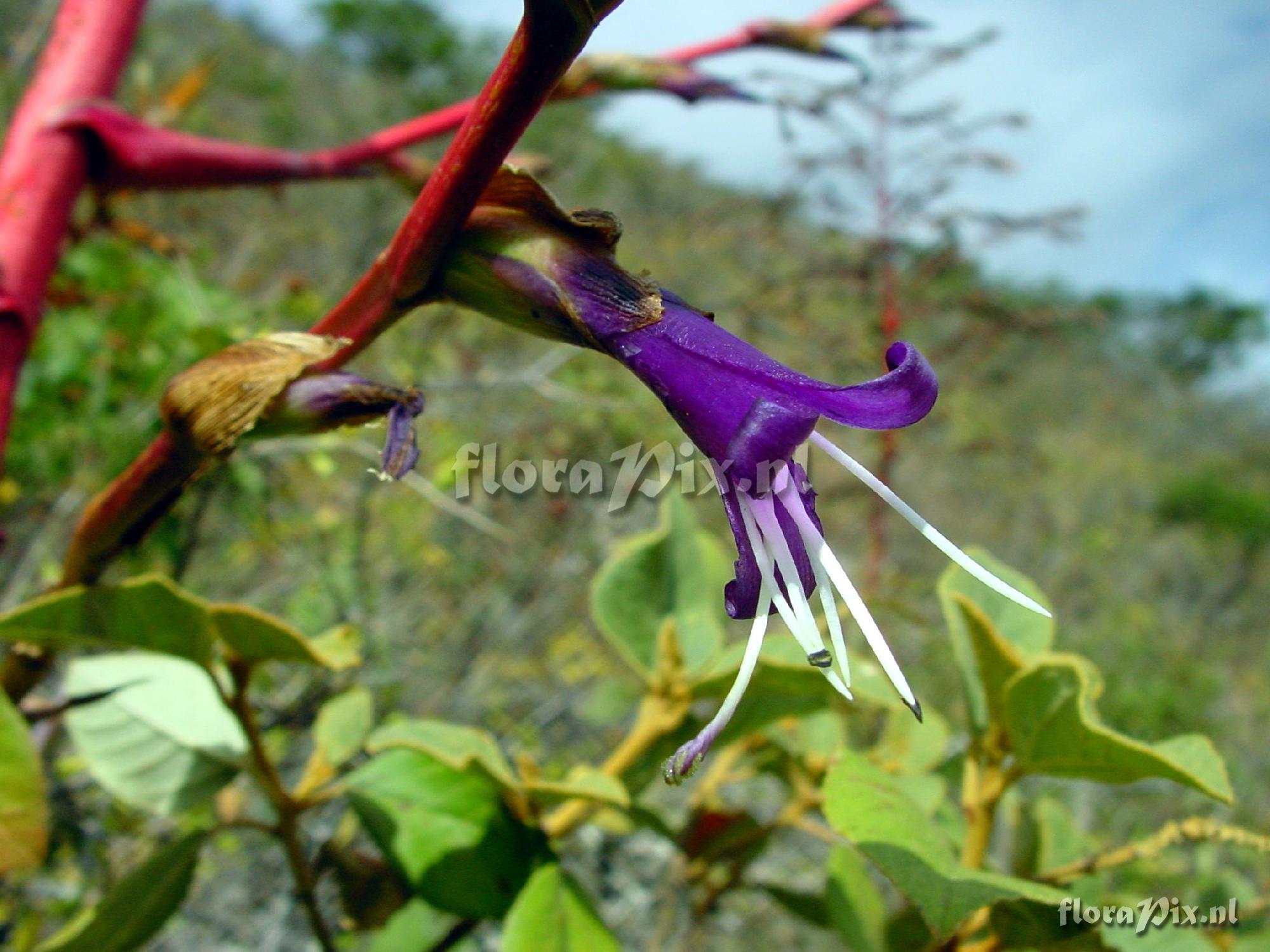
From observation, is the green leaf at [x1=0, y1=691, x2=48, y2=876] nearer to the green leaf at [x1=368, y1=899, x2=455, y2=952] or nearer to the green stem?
the green stem

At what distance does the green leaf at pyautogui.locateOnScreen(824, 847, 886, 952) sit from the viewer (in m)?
0.45

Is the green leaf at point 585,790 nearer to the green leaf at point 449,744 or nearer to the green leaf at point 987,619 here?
the green leaf at point 449,744

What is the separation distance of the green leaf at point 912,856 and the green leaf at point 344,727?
0.28 m

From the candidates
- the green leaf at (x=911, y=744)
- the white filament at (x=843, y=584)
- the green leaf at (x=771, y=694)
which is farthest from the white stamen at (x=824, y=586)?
the green leaf at (x=911, y=744)

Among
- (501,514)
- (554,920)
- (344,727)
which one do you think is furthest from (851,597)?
(501,514)

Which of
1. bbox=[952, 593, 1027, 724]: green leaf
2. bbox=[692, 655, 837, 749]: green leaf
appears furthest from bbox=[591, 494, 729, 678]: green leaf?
bbox=[952, 593, 1027, 724]: green leaf

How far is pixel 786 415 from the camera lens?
0.24 metres

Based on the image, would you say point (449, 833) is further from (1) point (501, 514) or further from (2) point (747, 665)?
(1) point (501, 514)

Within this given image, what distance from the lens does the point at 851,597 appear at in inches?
10.1

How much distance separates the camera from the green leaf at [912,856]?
288 mm

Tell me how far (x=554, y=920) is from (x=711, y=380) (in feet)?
0.88

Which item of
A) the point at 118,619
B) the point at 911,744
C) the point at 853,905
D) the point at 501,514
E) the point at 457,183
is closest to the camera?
the point at 457,183

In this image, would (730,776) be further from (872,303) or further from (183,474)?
(872,303)

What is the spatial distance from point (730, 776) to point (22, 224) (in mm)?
519
